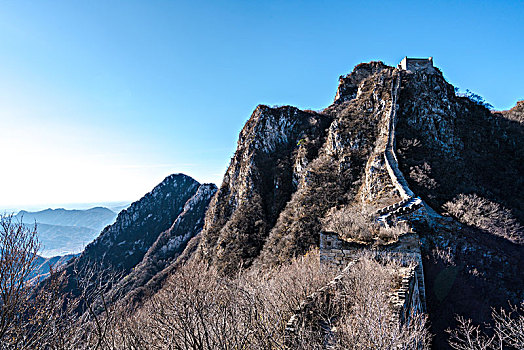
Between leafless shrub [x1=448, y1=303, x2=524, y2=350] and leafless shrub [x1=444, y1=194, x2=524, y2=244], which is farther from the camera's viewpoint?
leafless shrub [x1=444, y1=194, x2=524, y2=244]

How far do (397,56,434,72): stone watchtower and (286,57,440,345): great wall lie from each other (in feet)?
72.4

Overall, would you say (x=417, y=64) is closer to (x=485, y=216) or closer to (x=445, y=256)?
(x=485, y=216)

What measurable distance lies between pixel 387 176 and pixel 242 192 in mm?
23859

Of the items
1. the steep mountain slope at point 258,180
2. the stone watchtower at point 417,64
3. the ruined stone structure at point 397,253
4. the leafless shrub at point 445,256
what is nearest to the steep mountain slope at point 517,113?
the stone watchtower at point 417,64

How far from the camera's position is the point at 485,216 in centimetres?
1770

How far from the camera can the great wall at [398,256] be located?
6000 millimetres

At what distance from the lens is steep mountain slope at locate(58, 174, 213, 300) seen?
6862 centimetres

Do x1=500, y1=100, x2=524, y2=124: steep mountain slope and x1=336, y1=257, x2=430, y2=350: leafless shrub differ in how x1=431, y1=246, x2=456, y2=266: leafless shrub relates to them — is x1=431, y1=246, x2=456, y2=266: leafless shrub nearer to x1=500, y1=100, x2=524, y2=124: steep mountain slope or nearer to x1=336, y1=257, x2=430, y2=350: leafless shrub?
x1=336, y1=257, x2=430, y2=350: leafless shrub

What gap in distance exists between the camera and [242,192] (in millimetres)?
41156

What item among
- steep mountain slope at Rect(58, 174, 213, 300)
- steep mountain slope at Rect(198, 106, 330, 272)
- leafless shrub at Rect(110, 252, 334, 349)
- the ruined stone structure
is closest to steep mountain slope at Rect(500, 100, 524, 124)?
steep mountain slope at Rect(198, 106, 330, 272)

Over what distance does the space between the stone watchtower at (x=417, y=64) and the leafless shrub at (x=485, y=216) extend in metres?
23.7

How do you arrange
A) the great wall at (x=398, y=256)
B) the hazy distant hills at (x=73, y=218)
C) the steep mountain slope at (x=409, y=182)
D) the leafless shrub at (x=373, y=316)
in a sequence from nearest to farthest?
the leafless shrub at (x=373, y=316) → the great wall at (x=398, y=256) → the steep mountain slope at (x=409, y=182) → the hazy distant hills at (x=73, y=218)

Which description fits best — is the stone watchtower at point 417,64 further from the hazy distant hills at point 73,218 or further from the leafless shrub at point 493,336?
the hazy distant hills at point 73,218

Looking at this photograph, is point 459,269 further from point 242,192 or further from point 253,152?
point 253,152
